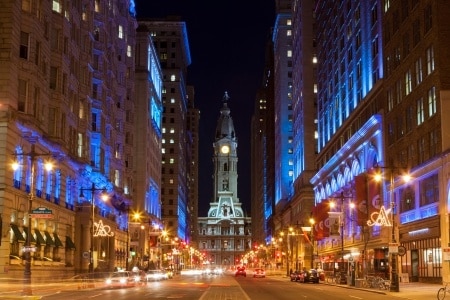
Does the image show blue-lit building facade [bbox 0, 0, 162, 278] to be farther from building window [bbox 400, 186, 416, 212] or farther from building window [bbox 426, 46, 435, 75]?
building window [bbox 426, 46, 435, 75]

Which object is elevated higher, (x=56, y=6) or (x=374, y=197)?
(x=56, y=6)

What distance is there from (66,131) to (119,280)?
1871 centimetres

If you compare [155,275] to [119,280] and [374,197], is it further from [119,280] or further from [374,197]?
[374,197]

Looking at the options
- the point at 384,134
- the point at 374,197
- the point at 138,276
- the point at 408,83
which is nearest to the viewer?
the point at 138,276

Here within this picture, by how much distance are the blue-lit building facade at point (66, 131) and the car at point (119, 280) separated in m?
4.14

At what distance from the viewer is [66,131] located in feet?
228

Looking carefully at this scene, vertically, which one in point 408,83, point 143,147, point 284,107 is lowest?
point 408,83

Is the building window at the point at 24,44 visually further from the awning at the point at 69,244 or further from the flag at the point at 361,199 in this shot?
the flag at the point at 361,199

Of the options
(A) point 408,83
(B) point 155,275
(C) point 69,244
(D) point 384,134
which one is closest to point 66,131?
(C) point 69,244

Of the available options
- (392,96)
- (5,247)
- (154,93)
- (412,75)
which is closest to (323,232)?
(392,96)

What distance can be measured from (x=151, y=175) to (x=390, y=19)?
3163 inches

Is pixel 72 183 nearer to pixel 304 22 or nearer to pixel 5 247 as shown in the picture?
pixel 5 247

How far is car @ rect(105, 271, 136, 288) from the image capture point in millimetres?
57344

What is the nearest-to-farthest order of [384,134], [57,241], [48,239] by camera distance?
[48,239] → [57,241] → [384,134]
